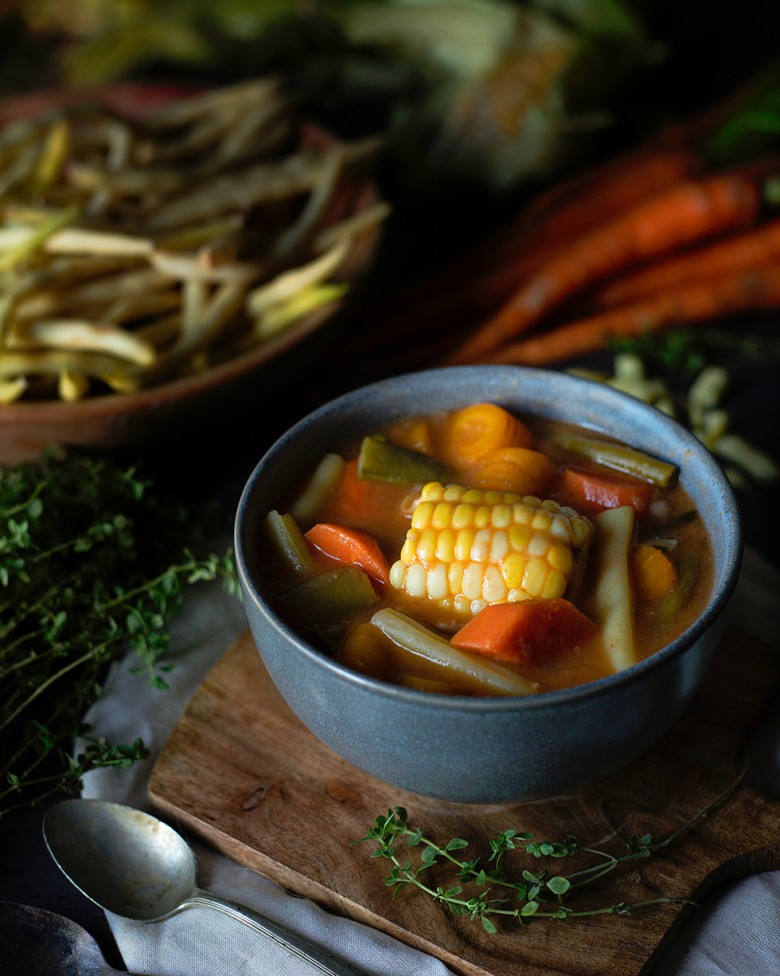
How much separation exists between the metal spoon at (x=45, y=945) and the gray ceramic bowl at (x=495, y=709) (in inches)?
22.0

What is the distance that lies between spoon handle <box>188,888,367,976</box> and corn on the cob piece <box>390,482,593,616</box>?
0.63 metres

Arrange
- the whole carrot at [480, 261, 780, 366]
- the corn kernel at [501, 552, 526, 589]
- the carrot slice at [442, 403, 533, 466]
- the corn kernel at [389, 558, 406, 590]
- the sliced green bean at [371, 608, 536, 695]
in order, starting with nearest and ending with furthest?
the sliced green bean at [371, 608, 536, 695] → the corn kernel at [501, 552, 526, 589] → the corn kernel at [389, 558, 406, 590] → the carrot slice at [442, 403, 533, 466] → the whole carrot at [480, 261, 780, 366]

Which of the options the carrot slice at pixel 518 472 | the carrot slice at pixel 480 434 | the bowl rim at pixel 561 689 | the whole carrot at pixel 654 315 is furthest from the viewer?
the whole carrot at pixel 654 315

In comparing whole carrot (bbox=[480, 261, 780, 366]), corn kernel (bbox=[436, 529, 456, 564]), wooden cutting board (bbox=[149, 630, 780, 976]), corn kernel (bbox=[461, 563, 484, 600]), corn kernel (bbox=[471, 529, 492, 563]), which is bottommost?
wooden cutting board (bbox=[149, 630, 780, 976])

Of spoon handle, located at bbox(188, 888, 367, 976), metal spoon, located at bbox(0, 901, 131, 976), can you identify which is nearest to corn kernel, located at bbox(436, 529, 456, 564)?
spoon handle, located at bbox(188, 888, 367, 976)

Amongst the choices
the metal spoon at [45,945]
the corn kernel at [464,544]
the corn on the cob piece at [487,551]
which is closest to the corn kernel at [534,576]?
the corn on the cob piece at [487,551]

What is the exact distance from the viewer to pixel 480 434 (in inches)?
87.5

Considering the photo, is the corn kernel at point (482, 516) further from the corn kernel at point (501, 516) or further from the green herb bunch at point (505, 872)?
the green herb bunch at point (505, 872)

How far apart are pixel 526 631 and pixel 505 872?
459 mm

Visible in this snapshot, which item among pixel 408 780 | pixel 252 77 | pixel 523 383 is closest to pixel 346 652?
pixel 408 780

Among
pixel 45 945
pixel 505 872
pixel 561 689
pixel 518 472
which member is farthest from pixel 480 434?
pixel 45 945

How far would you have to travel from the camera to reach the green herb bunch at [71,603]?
7.10ft

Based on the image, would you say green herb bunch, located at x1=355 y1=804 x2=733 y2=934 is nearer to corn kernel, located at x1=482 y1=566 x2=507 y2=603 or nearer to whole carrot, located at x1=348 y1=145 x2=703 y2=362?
corn kernel, located at x1=482 y1=566 x2=507 y2=603

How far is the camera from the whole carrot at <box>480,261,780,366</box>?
11.5ft
